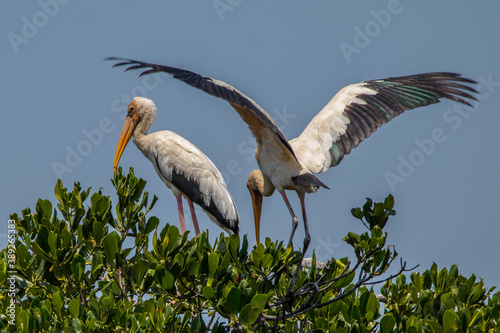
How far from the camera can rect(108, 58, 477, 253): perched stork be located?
18.4 ft

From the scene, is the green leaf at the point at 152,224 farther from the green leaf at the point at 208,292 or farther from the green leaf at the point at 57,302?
the green leaf at the point at 208,292

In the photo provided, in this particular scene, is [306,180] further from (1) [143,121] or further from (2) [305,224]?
(1) [143,121]

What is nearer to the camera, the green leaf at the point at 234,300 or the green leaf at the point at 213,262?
the green leaf at the point at 234,300

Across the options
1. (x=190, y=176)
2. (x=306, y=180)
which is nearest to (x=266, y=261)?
(x=306, y=180)

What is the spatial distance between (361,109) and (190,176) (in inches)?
94.1

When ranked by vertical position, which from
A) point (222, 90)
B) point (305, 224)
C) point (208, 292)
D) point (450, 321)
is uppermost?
point (222, 90)

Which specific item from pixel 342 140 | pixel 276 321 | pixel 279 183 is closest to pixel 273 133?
pixel 279 183

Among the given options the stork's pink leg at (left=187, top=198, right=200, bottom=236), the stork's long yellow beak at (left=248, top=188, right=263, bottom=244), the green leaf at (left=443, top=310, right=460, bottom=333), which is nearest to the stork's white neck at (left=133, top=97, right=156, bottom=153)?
the stork's pink leg at (left=187, top=198, right=200, bottom=236)

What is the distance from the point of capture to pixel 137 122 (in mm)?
9086

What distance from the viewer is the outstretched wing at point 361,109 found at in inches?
267

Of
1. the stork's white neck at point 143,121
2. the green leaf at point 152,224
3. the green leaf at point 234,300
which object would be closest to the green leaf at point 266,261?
the green leaf at point 234,300

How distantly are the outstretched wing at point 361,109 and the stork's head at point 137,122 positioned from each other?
2698mm

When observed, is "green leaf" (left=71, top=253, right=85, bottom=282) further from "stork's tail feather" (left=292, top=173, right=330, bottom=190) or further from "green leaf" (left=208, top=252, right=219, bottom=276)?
"stork's tail feather" (left=292, top=173, right=330, bottom=190)

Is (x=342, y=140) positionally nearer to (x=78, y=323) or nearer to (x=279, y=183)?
(x=279, y=183)
